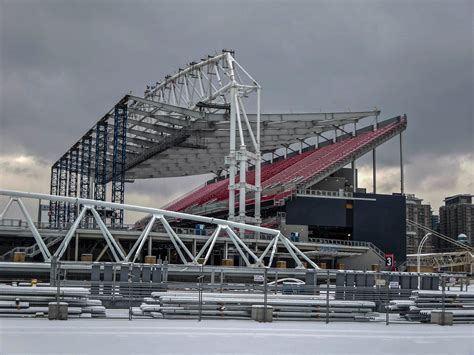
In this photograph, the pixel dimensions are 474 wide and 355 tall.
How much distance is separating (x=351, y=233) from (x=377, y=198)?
20.1 ft

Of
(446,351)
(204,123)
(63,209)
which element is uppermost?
(204,123)

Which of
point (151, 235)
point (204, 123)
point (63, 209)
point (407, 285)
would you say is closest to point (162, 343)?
point (407, 285)

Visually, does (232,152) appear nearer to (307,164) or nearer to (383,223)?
(307,164)

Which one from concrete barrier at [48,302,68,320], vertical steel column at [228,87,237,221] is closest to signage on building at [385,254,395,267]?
vertical steel column at [228,87,237,221]

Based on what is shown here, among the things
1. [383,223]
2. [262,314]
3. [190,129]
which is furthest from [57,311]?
[383,223]

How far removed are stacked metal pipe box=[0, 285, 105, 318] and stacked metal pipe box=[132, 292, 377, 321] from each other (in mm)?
2356

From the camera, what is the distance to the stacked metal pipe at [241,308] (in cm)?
2477

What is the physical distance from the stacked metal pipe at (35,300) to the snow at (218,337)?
3.30 ft

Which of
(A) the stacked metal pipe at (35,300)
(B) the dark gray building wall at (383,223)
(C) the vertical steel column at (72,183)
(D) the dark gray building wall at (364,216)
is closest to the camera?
(A) the stacked metal pipe at (35,300)

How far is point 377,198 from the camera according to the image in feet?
299

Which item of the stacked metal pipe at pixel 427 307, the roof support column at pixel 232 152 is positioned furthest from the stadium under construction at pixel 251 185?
the stacked metal pipe at pixel 427 307

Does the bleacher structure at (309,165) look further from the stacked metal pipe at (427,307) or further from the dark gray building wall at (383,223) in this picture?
the stacked metal pipe at (427,307)

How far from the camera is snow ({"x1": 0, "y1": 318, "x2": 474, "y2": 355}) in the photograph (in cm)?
1698

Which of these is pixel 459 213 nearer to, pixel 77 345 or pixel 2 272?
pixel 2 272
